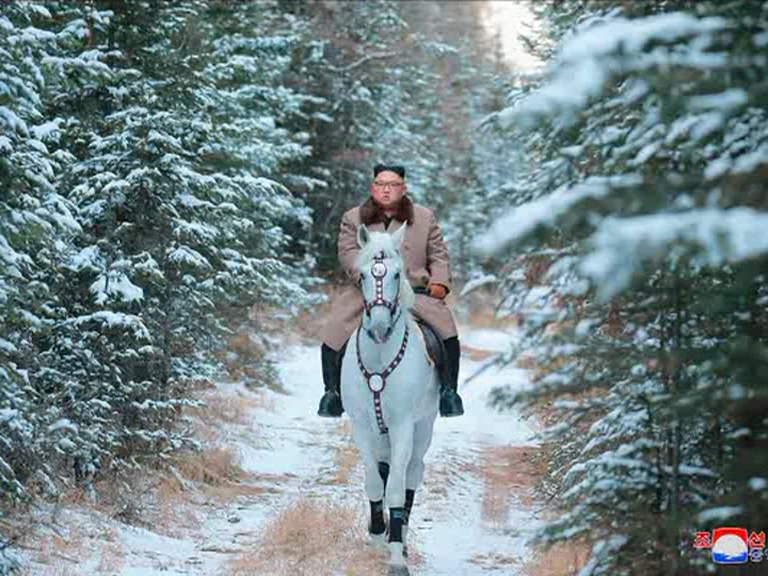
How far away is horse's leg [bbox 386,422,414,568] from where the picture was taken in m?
7.75

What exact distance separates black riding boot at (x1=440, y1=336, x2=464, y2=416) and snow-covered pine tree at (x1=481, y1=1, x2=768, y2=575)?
265 centimetres

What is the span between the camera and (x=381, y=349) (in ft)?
25.4

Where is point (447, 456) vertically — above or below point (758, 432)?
above

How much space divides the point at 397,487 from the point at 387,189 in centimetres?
264

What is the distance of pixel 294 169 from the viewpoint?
26406 mm

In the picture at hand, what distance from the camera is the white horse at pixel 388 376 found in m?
7.31

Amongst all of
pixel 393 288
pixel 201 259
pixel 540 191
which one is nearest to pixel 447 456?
pixel 201 259

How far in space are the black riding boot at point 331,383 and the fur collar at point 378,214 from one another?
3.87 feet

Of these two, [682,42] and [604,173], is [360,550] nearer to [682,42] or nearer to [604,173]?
[604,173]

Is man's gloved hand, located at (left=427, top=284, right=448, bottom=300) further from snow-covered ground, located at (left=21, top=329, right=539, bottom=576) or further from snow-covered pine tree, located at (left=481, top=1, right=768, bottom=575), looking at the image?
snow-covered pine tree, located at (left=481, top=1, right=768, bottom=575)

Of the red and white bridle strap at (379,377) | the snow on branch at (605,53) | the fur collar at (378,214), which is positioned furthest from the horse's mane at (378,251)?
the snow on branch at (605,53)

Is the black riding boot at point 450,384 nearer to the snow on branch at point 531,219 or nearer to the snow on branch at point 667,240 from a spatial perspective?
the snow on branch at point 531,219

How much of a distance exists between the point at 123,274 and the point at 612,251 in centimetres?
715

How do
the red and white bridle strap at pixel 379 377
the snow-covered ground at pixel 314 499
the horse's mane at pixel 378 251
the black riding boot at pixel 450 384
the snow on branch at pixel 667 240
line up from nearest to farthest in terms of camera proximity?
the snow on branch at pixel 667 240 < the horse's mane at pixel 378 251 < the red and white bridle strap at pixel 379 377 < the snow-covered ground at pixel 314 499 < the black riding boot at pixel 450 384
